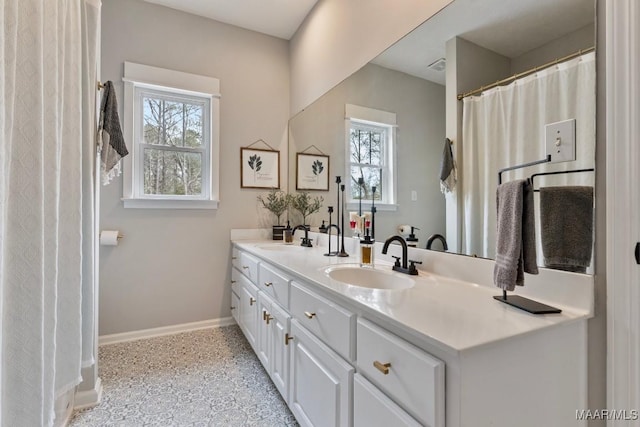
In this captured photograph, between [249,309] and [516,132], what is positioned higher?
[516,132]

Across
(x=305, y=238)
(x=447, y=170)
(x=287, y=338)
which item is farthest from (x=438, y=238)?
(x=305, y=238)

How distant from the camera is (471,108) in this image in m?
1.32

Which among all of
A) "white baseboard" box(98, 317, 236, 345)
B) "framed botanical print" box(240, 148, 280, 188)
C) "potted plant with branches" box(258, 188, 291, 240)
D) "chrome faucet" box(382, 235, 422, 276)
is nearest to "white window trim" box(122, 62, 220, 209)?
"framed botanical print" box(240, 148, 280, 188)

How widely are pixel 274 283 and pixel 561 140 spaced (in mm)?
1415

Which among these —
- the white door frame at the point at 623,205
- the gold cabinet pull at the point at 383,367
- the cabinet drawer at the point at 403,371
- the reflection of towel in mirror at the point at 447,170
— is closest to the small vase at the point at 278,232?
the reflection of towel in mirror at the point at 447,170

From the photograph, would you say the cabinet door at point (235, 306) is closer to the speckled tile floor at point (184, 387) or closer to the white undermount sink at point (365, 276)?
the speckled tile floor at point (184, 387)

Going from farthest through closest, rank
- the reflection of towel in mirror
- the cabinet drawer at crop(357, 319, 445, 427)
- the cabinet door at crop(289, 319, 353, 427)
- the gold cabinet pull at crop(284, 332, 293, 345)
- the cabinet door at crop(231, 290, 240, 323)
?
the cabinet door at crop(231, 290, 240, 323), the gold cabinet pull at crop(284, 332, 293, 345), the reflection of towel in mirror, the cabinet door at crop(289, 319, 353, 427), the cabinet drawer at crop(357, 319, 445, 427)

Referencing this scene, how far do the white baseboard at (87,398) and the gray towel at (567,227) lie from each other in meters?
2.33

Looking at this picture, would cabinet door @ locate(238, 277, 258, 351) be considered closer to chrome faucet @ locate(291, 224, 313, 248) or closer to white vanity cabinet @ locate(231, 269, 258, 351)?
white vanity cabinet @ locate(231, 269, 258, 351)

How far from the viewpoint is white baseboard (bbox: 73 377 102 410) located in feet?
5.58

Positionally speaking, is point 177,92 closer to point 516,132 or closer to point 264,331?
point 264,331

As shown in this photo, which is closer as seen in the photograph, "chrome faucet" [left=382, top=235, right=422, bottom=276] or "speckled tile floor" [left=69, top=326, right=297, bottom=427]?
"chrome faucet" [left=382, top=235, right=422, bottom=276]

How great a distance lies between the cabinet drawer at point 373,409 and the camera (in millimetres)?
800

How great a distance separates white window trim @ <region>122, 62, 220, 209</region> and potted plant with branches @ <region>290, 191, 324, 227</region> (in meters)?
0.72
